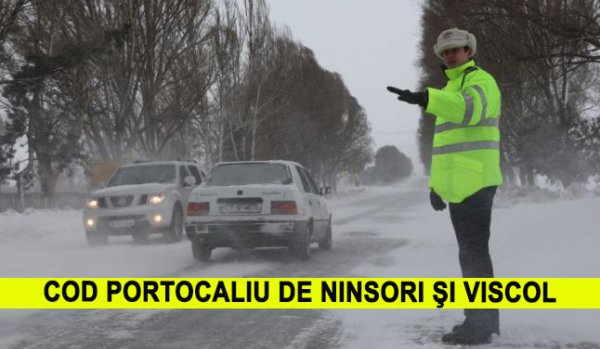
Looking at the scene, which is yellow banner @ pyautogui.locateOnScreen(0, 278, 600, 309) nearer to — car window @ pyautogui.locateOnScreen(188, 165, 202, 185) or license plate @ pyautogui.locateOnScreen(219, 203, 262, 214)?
license plate @ pyautogui.locateOnScreen(219, 203, 262, 214)

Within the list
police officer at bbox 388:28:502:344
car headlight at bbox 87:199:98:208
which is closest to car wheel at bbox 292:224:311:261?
police officer at bbox 388:28:502:344

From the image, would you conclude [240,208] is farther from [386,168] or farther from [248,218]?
[386,168]

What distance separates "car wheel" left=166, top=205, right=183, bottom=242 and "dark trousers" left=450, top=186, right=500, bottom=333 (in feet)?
31.7

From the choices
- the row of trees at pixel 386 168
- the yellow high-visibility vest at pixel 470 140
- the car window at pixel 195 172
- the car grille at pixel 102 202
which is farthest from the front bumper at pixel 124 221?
the row of trees at pixel 386 168

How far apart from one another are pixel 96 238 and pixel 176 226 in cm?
156

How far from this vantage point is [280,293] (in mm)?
7523

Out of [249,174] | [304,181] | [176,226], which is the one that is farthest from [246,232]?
[176,226]

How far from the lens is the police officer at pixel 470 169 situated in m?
4.57

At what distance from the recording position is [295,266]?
9.33 m

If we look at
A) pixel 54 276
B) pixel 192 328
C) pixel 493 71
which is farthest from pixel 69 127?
pixel 192 328

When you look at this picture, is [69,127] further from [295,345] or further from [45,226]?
[295,345]

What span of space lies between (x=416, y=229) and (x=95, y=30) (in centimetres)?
1515

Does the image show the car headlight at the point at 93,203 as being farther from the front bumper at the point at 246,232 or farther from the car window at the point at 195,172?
the front bumper at the point at 246,232

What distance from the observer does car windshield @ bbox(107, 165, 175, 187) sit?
47.2ft
